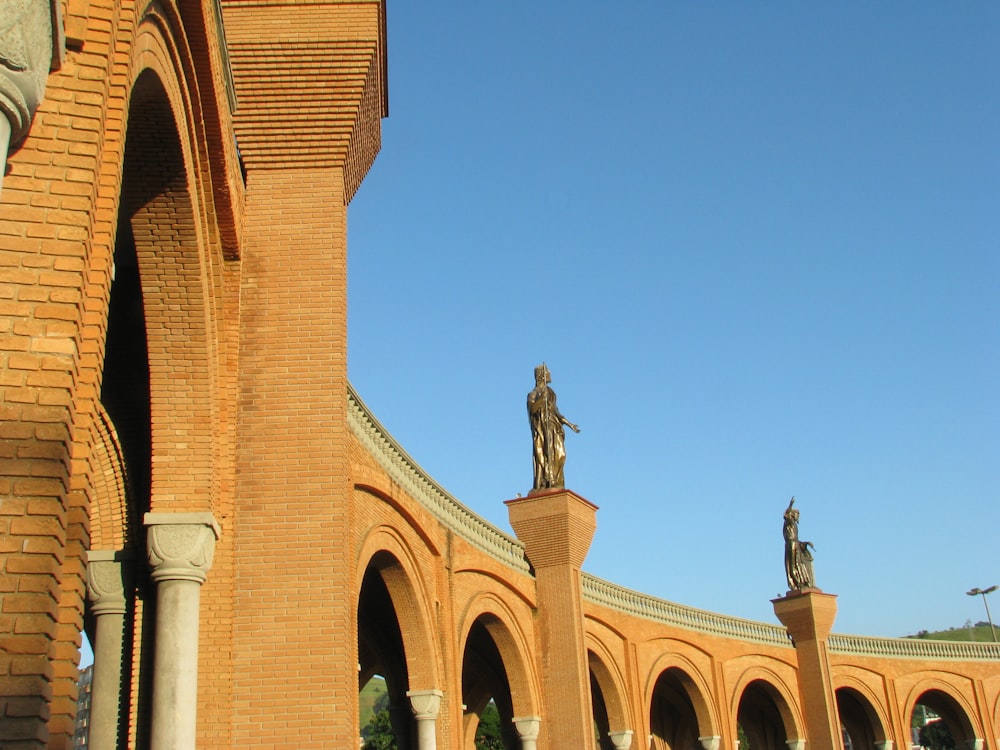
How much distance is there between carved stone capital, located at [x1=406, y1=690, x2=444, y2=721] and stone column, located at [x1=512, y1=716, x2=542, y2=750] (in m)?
4.02

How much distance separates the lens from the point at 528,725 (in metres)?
18.1

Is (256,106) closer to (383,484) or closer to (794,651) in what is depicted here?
(383,484)

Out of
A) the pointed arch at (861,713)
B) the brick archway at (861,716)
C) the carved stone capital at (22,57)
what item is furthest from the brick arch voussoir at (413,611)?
the brick archway at (861,716)

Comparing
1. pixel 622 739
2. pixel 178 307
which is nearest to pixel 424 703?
pixel 178 307

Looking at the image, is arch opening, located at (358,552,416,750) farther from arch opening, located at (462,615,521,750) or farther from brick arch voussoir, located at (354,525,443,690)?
arch opening, located at (462,615,521,750)

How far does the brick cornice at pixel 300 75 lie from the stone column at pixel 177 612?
11.5 feet

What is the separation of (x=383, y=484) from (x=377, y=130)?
429cm

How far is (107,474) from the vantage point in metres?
9.08

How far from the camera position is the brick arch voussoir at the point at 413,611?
13.8 meters

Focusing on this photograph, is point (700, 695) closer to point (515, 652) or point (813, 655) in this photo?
point (813, 655)

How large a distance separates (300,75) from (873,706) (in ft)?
89.5

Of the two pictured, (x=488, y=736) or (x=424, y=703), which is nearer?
(x=424, y=703)

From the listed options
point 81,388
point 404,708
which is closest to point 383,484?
point 404,708

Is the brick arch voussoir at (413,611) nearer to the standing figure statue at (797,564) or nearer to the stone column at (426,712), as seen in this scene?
the stone column at (426,712)
